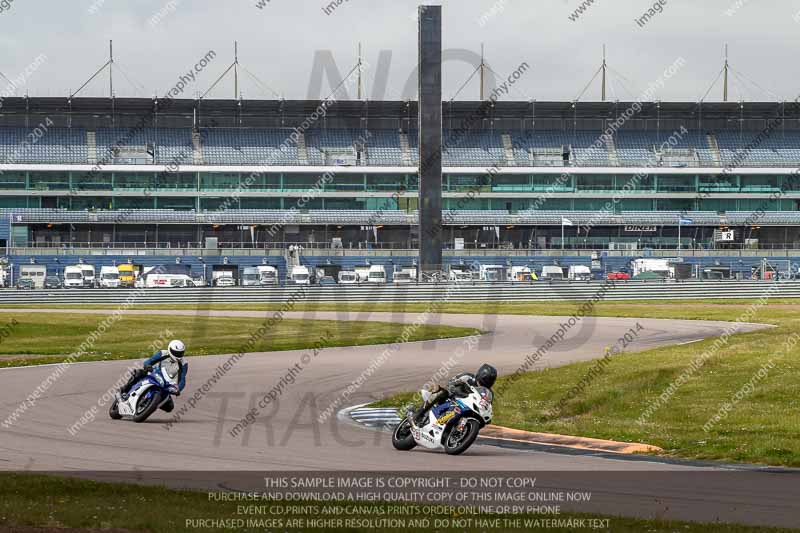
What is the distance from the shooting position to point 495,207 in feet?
363

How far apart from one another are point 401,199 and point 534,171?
13448mm

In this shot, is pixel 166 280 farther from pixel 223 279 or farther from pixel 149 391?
pixel 149 391

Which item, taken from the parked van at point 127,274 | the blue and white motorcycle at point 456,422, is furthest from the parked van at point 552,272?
the blue and white motorcycle at point 456,422

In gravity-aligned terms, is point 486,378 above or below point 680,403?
above

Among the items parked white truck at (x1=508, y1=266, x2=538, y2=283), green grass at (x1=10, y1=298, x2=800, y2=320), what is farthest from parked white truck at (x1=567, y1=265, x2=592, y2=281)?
green grass at (x1=10, y1=298, x2=800, y2=320)

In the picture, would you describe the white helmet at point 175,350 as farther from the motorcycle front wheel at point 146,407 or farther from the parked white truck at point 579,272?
the parked white truck at point 579,272

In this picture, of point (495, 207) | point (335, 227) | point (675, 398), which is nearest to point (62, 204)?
point (335, 227)

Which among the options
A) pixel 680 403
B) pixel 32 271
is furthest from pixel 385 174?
pixel 680 403

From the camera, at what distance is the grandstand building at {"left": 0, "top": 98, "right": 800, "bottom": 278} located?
10688 cm

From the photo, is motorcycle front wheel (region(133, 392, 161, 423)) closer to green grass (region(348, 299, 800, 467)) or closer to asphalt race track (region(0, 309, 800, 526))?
asphalt race track (region(0, 309, 800, 526))

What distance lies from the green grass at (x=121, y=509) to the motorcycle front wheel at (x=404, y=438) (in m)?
5.24

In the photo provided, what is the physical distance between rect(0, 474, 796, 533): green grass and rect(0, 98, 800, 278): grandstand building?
300ft

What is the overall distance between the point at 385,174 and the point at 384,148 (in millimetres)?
4627

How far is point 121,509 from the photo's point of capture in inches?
452
